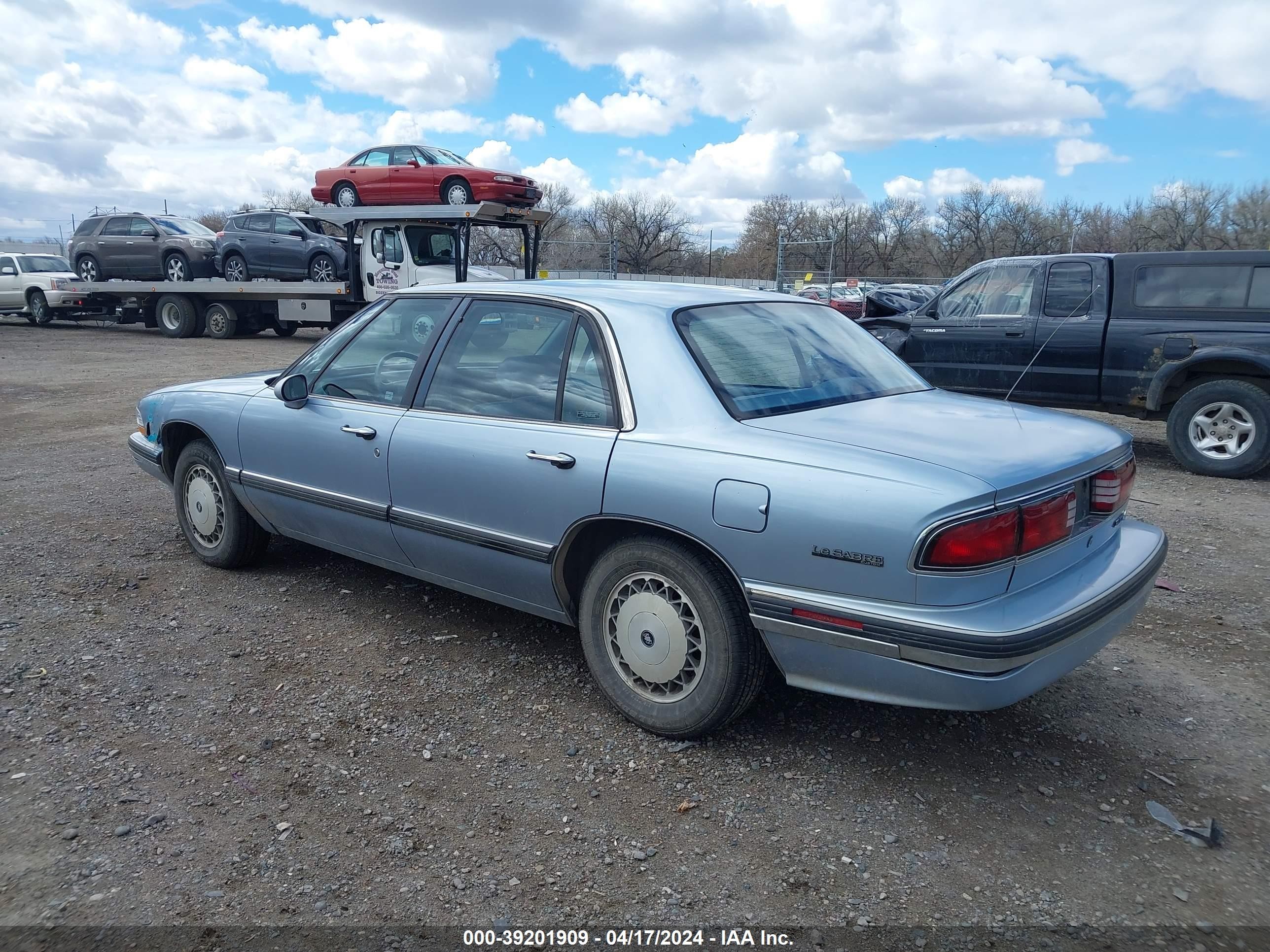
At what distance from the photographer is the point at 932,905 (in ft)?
8.16

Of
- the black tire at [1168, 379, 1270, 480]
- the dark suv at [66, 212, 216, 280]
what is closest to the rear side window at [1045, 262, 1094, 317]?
the black tire at [1168, 379, 1270, 480]

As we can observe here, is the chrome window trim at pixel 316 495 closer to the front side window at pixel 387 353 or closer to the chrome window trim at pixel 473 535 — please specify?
the chrome window trim at pixel 473 535

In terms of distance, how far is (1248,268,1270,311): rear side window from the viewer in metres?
7.44

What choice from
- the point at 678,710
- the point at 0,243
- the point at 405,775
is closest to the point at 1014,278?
the point at 678,710

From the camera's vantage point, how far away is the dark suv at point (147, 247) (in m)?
20.5

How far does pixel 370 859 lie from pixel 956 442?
7.10 feet

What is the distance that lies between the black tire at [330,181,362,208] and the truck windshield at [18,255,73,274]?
10.7 m

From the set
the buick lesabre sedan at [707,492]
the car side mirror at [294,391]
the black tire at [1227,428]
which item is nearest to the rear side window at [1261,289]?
the black tire at [1227,428]

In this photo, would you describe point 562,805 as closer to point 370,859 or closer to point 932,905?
point 370,859

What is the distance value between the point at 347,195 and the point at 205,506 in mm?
13185

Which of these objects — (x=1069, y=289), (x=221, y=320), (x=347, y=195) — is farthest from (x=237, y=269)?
(x=1069, y=289)

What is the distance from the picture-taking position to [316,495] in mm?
4289

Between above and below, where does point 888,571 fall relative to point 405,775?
above

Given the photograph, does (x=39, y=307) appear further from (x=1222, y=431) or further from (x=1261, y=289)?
(x=1261, y=289)
